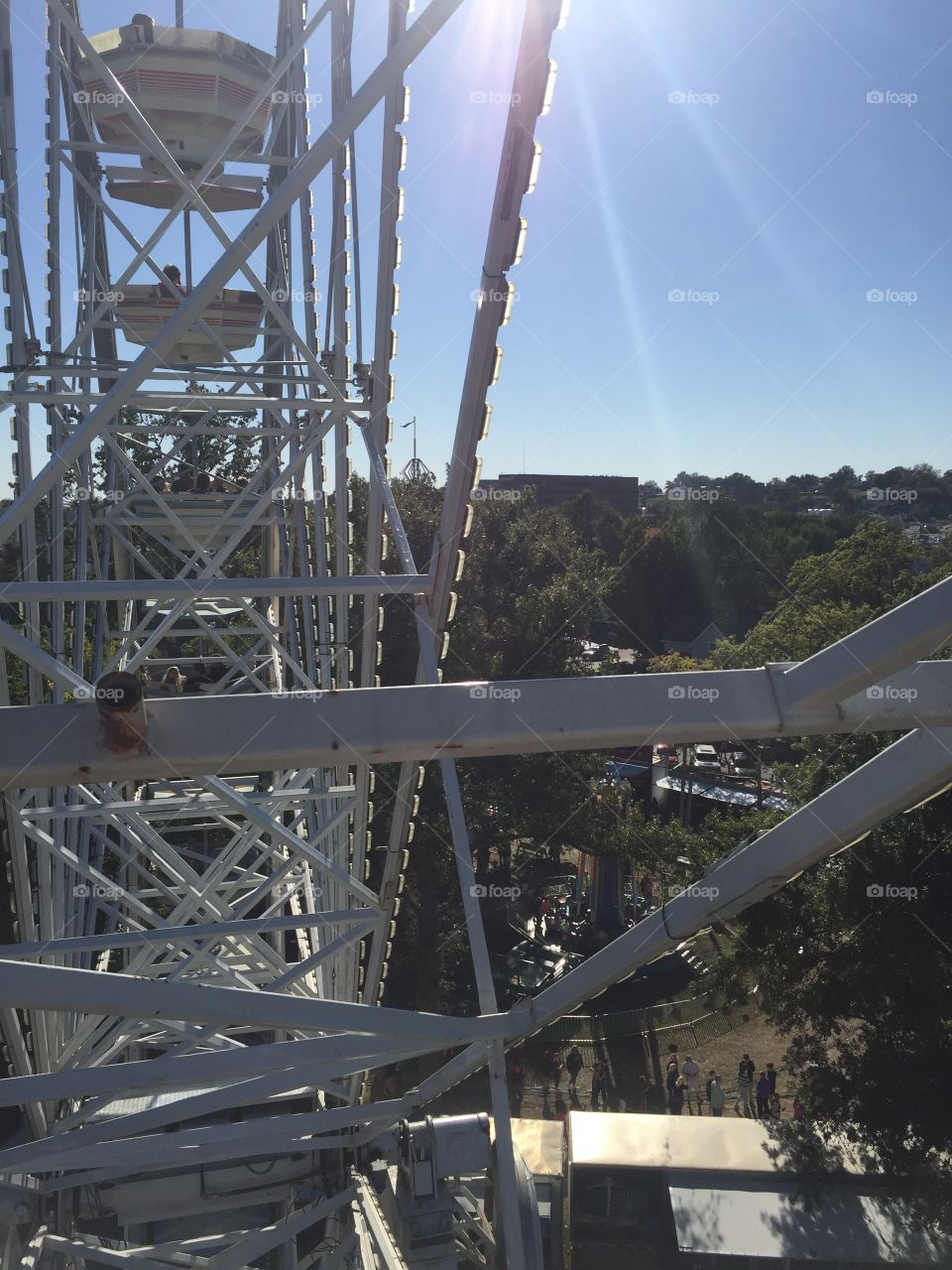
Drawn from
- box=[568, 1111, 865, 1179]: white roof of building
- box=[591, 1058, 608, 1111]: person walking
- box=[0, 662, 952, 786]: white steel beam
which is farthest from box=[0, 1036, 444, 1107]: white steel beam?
box=[591, 1058, 608, 1111]: person walking

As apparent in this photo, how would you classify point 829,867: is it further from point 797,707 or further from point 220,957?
point 797,707

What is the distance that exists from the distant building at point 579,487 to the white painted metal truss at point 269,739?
66969mm

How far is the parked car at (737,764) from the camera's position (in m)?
25.8

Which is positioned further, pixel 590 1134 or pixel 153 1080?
pixel 590 1134

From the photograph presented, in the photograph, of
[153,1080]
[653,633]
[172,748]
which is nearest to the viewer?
[172,748]

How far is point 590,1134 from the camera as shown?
39.2ft

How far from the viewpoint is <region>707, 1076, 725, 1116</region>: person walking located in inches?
538

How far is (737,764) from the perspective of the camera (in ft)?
87.1

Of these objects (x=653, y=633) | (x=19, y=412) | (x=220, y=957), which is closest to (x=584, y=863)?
(x=220, y=957)

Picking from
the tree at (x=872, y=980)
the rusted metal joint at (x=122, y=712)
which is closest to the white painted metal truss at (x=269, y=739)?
the rusted metal joint at (x=122, y=712)

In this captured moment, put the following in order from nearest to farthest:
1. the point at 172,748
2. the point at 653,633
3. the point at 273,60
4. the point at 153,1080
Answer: the point at 172,748 < the point at 153,1080 < the point at 273,60 < the point at 653,633

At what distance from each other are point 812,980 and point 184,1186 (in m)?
7.68

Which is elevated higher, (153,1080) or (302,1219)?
(153,1080)

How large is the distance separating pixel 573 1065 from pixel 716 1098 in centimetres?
233
